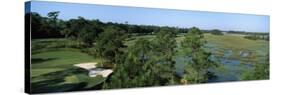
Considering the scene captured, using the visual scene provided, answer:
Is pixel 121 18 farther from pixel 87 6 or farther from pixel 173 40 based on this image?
pixel 173 40

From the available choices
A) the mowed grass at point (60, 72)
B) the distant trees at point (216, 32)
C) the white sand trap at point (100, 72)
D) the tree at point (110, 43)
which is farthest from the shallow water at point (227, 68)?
the mowed grass at point (60, 72)

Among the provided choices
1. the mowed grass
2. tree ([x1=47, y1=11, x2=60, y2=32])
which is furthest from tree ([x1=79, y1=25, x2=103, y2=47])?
tree ([x1=47, y1=11, x2=60, y2=32])

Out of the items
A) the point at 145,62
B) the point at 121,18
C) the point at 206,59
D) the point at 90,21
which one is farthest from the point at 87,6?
the point at 206,59

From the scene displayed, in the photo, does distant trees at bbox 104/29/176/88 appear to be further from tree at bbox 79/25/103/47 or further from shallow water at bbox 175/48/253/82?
tree at bbox 79/25/103/47

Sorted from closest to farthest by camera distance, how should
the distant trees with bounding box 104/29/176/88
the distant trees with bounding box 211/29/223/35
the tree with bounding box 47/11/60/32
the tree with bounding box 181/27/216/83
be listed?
the tree with bounding box 47/11/60/32, the distant trees with bounding box 104/29/176/88, the tree with bounding box 181/27/216/83, the distant trees with bounding box 211/29/223/35

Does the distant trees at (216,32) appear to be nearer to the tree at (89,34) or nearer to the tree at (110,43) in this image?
the tree at (110,43)

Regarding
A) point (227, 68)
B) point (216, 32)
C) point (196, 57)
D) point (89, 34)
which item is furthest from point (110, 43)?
point (227, 68)

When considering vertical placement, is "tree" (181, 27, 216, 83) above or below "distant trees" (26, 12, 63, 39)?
below
